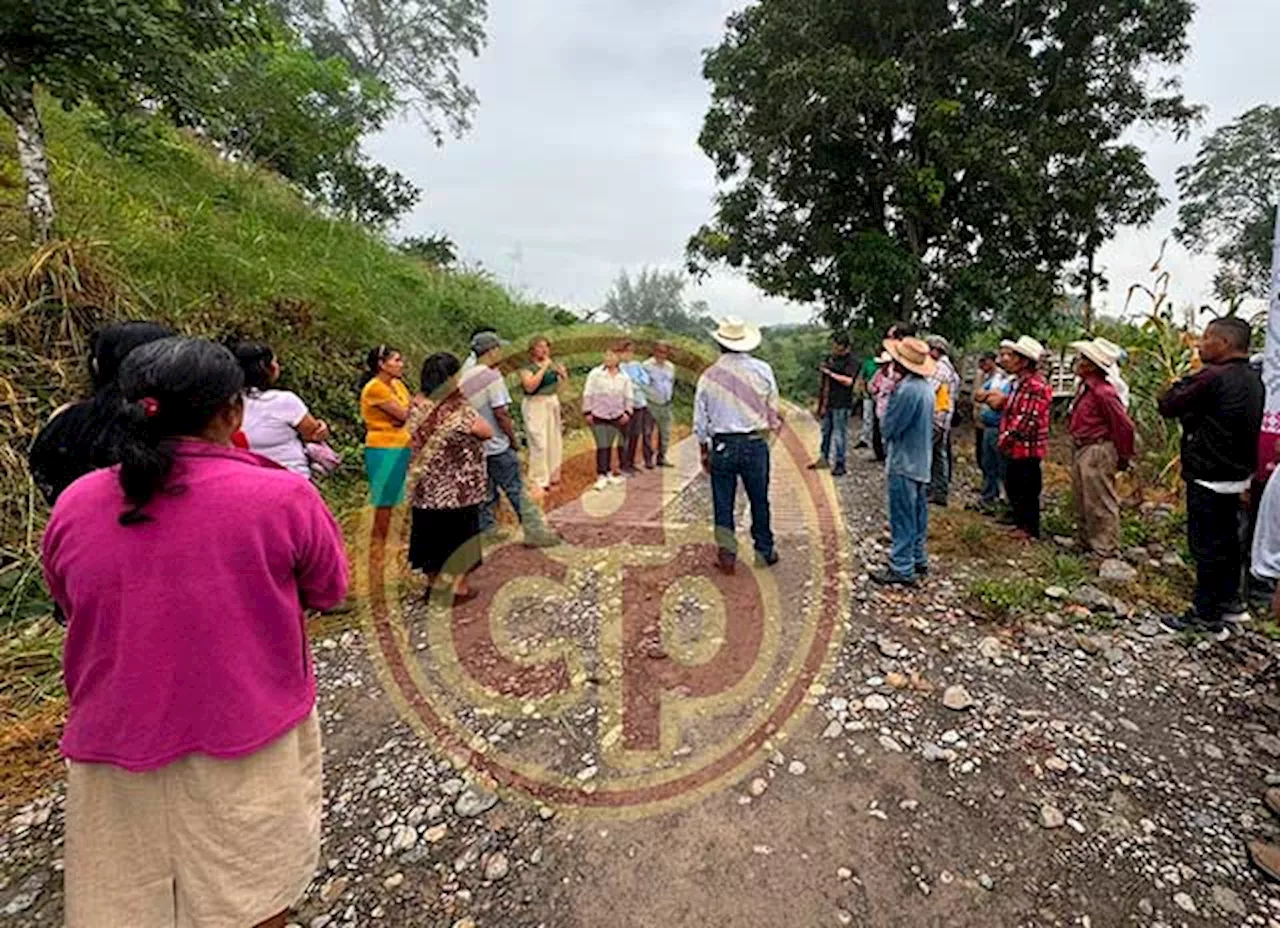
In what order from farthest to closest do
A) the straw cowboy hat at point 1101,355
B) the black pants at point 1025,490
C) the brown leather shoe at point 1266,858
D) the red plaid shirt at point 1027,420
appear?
the black pants at point 1025,490 → the red plaid shirt at point 1027,420 → the straw cowboy hat at point 1101,355 → the brown leather shoe at point 1266,858

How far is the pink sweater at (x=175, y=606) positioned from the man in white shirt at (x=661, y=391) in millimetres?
6904

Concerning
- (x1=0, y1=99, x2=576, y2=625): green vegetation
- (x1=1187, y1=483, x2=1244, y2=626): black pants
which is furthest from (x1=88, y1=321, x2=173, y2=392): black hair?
(x1=1187, y1=483, x2=1244, y2=626): black pants

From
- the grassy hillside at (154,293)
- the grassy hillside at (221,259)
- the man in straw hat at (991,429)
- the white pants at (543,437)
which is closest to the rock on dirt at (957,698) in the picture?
the man in straw hat at (991,429)

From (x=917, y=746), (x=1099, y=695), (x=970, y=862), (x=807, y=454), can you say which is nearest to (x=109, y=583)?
(x=970, y=862)

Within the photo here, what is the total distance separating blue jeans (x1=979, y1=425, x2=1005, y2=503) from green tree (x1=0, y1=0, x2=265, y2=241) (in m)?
6.91

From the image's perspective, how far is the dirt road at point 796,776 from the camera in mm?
2201

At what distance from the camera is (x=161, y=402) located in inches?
55.9

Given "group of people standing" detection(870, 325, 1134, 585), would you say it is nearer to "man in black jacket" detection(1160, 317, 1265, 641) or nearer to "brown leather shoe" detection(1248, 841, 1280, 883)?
"man in black jacket" detection(1160, 317, 1265, 641)

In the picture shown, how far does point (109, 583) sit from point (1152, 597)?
5.36 metres

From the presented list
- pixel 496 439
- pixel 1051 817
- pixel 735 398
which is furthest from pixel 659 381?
pixel 1051 817

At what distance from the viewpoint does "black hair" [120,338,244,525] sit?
1.35 m

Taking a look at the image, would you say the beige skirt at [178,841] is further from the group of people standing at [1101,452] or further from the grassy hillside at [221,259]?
the grassy hillside at [221,259]

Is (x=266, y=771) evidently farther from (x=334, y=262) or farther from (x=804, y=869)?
(x=334, y=262)

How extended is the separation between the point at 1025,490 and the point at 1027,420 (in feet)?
2.16
